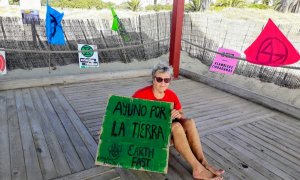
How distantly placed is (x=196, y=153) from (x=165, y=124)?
42 centimetres

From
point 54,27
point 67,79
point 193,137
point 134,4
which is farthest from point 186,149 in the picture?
point 134,4

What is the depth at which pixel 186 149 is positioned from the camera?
222cm

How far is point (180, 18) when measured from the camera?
5586 millimetres

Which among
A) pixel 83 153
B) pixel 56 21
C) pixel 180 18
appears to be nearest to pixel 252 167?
pixel 83 153

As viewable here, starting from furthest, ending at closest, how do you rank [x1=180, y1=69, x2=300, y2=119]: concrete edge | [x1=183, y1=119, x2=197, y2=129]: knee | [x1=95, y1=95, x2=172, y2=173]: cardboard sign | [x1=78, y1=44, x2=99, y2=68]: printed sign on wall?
[x1=78, y1=44, x2=99, y2=68]: printed sign on wall < [x1=180, y1=69, x2=300, y2=119]: concrete edge < [x1=183, y1=119, x2=197, y2=129]: knee < [x1=95, y1=95, x2=172, y2=173]: cardboard sign

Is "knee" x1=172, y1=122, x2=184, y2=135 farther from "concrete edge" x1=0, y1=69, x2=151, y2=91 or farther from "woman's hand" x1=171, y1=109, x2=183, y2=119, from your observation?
"concrete edge" x1=0, y1=69, x2=151, y2=91

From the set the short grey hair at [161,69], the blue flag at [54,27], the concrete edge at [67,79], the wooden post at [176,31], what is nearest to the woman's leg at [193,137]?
the short grey hair at [161,69]

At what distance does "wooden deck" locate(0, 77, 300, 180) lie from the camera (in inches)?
93.0

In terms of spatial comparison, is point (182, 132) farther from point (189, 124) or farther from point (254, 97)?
point (254, 97)

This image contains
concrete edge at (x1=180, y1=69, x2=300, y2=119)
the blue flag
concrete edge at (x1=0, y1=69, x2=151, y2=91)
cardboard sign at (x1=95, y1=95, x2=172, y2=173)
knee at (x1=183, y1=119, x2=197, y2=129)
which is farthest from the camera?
the blue flag

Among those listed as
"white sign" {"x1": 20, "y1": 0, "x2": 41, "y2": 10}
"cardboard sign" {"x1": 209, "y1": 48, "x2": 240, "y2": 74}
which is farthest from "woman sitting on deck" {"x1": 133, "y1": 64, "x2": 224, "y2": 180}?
"white sign" {"x1": 20, "y1": 0, "x2": 41, "y2": 10}

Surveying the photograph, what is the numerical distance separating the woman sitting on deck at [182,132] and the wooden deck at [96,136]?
0.18 meters

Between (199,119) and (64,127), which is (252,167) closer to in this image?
(199,119)

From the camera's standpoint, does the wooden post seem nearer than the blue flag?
No
